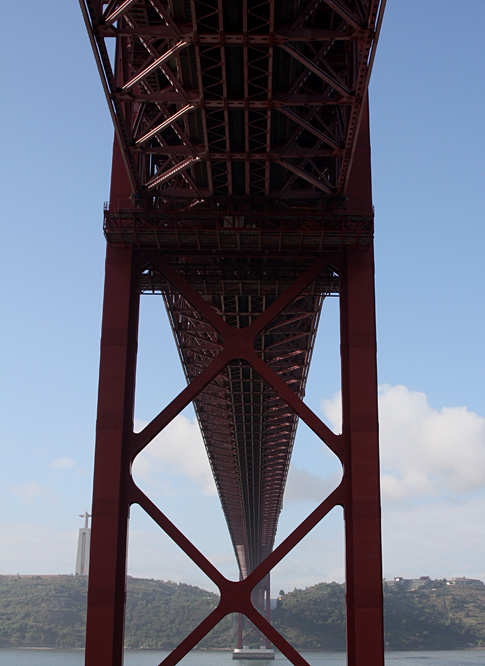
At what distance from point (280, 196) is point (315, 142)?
5.44ft

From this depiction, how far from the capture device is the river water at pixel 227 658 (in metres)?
116

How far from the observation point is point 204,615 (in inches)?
6580

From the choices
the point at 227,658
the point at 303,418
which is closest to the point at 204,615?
the point at 227,658

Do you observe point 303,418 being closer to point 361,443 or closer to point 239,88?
point 361,443

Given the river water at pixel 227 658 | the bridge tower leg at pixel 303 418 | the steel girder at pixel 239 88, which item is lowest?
the river water at pixel 227 658

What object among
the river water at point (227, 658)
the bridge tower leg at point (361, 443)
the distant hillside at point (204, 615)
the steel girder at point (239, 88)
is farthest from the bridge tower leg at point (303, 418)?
the distant hillside at point (204, 615)

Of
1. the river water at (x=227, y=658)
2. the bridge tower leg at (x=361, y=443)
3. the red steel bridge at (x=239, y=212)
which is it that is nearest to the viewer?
the red steel bridge at (x=239, y=212)

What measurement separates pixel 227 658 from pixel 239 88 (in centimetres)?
13116

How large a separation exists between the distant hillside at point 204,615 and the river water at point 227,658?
2.45 meters

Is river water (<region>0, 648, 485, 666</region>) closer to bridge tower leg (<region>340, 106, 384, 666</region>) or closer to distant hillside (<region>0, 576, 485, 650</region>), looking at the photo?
distant hillside (<region>0, 576, 485, 650</region>)

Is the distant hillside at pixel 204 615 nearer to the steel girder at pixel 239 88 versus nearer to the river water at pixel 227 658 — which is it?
the river water at pixel 227 658

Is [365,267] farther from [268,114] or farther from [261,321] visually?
[268,114]

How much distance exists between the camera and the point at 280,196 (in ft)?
71.5

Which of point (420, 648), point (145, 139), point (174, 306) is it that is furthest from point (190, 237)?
point (420, 648)
